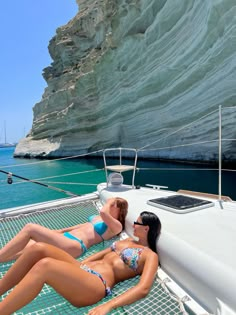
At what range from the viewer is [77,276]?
1.35 metres

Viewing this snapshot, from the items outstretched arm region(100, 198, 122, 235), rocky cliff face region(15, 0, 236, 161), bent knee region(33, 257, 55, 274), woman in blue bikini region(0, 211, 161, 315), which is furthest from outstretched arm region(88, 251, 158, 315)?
rocky cliff face region(15, 0, 236, 161)

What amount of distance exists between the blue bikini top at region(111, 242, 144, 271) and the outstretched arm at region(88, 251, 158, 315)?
0.20ft

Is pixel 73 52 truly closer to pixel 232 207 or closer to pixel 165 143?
pixel 165 143

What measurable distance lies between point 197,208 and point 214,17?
35.2 feet

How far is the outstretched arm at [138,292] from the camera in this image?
4.24ft

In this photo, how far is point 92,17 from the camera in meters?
21.4

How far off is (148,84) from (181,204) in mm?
13013

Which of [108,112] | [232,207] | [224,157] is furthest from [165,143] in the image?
[232,207]

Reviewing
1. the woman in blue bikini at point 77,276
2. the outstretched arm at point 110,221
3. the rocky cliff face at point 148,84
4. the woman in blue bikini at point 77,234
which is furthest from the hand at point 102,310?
the rocky cliff face at point 148,84

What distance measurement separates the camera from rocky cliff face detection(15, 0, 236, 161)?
35.8ft

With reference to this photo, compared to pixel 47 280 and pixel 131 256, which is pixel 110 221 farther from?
pixel 47 280

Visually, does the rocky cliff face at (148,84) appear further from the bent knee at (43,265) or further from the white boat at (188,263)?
the bent knee at (43,265)

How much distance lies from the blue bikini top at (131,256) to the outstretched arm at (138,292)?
6 cm

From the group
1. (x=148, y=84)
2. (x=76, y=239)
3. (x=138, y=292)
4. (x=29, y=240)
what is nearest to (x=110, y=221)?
(x=76, y=239)
